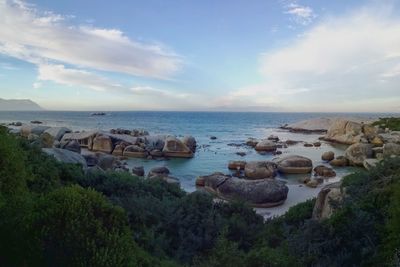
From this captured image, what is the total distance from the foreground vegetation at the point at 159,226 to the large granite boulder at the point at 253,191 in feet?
23.4

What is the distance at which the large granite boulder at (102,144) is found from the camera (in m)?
35.6

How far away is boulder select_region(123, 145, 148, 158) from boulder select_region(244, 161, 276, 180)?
12.0 m

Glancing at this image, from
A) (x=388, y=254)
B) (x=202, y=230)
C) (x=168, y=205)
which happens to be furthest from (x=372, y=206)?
(x=168, y=205)

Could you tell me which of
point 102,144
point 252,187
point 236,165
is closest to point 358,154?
point 236,165

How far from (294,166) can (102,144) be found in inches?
768

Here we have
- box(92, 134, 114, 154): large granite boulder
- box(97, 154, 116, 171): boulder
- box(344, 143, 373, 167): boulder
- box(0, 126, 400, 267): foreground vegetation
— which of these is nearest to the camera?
box(0, 126, 400, 267): foreground vegetation

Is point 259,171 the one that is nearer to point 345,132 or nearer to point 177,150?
point 177,150

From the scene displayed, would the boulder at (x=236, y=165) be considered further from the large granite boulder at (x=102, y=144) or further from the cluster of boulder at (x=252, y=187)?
the large granite boulder at (x=102, y=144)

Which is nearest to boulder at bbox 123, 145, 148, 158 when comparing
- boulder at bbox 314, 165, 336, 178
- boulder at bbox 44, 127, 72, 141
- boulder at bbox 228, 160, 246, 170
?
boulder at bbox 228, 160, 246, 170

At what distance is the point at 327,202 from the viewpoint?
27.1 ft

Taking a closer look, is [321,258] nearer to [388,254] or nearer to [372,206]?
[388,254]

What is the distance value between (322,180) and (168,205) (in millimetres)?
16625

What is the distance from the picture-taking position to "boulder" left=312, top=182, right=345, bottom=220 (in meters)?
7.77

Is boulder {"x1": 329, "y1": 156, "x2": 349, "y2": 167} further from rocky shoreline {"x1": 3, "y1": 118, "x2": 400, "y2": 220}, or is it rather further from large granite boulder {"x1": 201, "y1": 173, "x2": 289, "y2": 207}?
large granite boulder {"x1": 201, "y1": 173, "x2": 289, "y2": 207}
